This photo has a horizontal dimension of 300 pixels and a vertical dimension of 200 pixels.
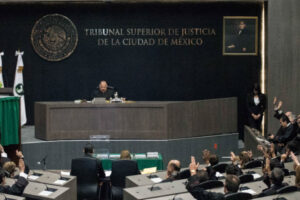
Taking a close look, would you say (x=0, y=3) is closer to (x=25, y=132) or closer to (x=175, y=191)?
(x=25, y=132)

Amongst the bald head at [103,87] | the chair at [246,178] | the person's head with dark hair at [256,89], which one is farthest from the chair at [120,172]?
the person's head with dark hair at [256,89]

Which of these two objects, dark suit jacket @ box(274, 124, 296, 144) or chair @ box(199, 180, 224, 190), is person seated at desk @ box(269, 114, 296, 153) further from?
chair @ box(199, 180, 224, 190)

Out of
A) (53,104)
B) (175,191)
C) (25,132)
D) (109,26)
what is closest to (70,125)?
(53,104)

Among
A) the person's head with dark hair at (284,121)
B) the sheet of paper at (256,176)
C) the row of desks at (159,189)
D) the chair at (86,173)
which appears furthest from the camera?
the person's head with dark hair at (284,121)

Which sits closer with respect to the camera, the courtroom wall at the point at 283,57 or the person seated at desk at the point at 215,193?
the person seated at desk at the point at 215,193

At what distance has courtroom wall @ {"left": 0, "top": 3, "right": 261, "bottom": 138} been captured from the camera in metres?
16.5

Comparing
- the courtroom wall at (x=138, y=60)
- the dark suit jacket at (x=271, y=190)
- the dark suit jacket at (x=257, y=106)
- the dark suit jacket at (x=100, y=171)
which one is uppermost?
the courtroom wall at (x=138, y=60)

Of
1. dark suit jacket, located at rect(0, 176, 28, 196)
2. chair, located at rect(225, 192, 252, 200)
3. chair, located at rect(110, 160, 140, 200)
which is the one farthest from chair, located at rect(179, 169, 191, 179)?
dark suit jacket, located at rect(0, 176, 28, 196)

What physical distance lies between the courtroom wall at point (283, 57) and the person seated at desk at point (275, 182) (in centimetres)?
745

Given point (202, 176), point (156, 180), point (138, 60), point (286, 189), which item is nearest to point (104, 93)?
point (138, 60)

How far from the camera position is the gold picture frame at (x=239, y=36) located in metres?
16.5

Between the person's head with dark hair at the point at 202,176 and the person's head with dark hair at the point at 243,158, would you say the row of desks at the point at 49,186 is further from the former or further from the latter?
the person's head with dark hair at the point at 243,158

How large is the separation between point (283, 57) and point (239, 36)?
1722mm

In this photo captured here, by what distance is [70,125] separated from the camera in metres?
13.9
